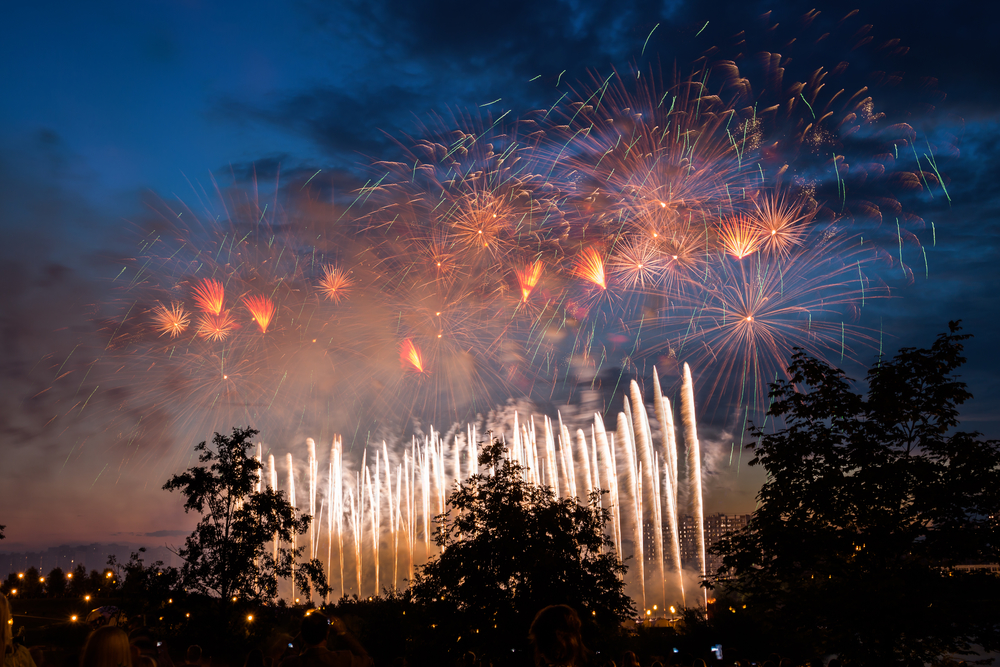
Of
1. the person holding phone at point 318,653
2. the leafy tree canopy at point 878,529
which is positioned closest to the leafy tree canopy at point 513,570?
the leafy tree canopy at point 878,529

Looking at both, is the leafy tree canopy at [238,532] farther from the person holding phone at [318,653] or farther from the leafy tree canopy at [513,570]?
the person holding phone at [318,653]

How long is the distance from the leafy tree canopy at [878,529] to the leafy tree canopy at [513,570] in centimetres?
1048

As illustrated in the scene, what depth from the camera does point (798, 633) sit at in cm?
1755

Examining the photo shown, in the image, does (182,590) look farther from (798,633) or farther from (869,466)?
(869,466)

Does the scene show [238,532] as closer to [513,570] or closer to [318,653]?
[513,570]

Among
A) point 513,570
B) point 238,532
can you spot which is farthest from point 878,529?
point 238,532

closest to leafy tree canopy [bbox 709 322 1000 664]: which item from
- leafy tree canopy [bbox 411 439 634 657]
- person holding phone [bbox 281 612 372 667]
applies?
leafy tree canopy [bbox 411 439 634 657]

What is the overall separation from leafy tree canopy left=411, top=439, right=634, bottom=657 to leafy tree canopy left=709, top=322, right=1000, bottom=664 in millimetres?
10481

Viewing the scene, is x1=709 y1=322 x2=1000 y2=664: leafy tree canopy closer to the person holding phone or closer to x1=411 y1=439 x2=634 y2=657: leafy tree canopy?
x1=411 y1=439 x2=634 y2=657: leafy tree canopy

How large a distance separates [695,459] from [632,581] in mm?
69358

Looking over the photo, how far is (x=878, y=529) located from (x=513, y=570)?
1518cm

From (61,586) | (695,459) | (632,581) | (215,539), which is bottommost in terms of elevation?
(632,581)

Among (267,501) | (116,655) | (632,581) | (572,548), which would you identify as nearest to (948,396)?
(572,548)

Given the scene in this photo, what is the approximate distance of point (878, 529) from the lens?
55.0ft
